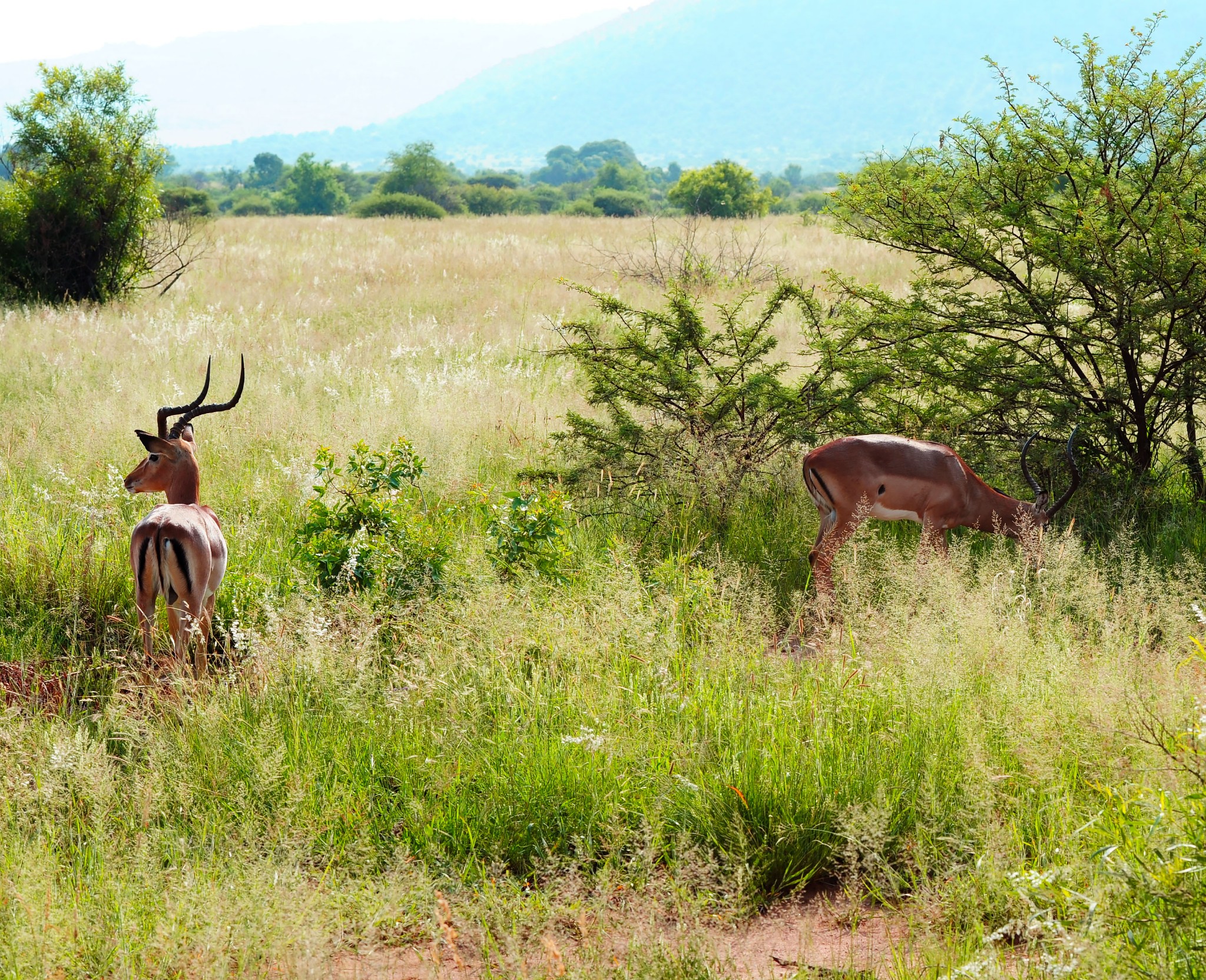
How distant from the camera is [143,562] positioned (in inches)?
200

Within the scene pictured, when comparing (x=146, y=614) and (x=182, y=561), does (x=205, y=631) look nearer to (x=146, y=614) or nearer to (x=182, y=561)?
(x=146, y=614)

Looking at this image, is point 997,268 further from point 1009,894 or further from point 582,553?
point 1009,894

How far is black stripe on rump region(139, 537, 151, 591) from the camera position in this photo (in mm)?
5047

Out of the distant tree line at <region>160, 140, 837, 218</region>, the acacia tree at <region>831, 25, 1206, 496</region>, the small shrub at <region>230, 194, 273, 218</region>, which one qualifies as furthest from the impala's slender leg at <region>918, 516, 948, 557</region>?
the small shrub at <region>230, 194, 273, 218</region>

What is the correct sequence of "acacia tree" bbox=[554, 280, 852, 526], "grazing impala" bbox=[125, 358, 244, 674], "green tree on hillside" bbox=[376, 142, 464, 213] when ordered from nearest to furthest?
"grazing impala" bbox=[125, 358, 244, 674] < "acacia tree" bbox=[554, 280, 852, 526] < "green tree on hillside" bbox=[376, 142, 464, 213]

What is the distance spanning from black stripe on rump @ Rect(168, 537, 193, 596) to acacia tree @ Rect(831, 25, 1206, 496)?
4909mm

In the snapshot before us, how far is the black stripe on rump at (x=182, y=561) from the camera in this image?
16.5 ft

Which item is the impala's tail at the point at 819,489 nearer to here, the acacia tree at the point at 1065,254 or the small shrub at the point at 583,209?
the acacia tree at the point at 1065,254

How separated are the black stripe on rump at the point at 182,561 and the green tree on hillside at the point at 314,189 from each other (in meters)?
85.1

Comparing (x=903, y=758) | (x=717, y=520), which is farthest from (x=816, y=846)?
(x=717, y=520)

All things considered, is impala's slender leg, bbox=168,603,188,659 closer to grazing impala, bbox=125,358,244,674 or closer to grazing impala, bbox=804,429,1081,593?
grazing impala, bbox=125,358,244,674

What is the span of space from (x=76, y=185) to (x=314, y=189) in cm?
7692

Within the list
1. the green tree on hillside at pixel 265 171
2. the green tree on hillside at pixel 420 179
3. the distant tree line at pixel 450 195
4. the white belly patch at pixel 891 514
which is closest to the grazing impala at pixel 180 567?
the white belly patch at pixel 891 514

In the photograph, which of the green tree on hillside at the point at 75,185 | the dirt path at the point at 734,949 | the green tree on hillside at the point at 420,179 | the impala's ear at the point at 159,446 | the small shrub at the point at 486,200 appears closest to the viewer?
the dirt path at the point at 734,949
